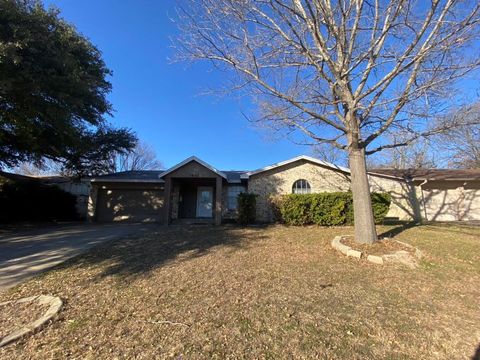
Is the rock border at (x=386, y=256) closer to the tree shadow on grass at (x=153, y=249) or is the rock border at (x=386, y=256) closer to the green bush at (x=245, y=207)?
the tree shadow on grass at (x=153, y=249)

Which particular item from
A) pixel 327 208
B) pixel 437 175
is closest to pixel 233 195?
pixel 327 208

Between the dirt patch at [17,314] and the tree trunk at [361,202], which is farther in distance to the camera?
the tree trunk at [361,202]

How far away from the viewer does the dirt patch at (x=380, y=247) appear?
23.3ft

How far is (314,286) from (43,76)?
12430mm

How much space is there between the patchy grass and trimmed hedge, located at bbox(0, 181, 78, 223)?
10567 mm

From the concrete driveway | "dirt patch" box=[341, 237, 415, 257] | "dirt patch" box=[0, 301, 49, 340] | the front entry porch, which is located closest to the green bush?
the front entry porch

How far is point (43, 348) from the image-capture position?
310cm

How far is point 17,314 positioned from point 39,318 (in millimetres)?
453

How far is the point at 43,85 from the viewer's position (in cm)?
1084

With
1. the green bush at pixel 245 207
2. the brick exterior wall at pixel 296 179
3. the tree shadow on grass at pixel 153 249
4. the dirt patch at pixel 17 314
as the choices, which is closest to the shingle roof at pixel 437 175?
the brick exterior wall at pixel 296 179

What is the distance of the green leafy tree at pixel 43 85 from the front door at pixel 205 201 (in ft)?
22.2

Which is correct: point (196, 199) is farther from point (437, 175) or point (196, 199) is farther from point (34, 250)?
point (437, 175)

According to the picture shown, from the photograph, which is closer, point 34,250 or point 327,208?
point 34,250

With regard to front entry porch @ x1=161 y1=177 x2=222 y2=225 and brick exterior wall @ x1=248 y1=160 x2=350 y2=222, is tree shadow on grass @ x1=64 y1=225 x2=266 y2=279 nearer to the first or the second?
brick exterior wall @ x1=248 y1=160 x2=350 y2=222
